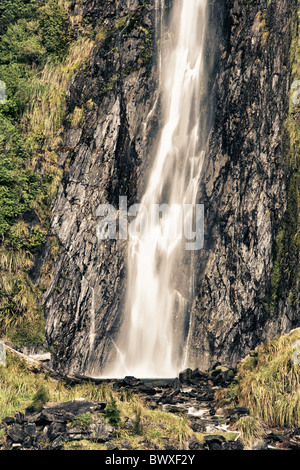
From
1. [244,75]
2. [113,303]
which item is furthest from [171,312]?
[244,75]

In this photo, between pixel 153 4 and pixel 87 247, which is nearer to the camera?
pixel 87 247

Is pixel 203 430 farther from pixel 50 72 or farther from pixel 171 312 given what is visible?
pixel 50 72

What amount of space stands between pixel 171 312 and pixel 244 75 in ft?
39.5

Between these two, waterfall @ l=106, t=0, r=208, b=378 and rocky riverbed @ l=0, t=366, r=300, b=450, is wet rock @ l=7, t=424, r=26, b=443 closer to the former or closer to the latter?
rocky riverbed @ l=0, t=366, r=300, b=450

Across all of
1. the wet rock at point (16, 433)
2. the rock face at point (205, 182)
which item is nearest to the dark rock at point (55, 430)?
the wet rock at point (16, 433)

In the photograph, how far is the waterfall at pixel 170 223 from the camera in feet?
94.0

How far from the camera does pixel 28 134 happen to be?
29.1 meters

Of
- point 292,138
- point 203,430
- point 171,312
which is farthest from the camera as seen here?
point 171,312

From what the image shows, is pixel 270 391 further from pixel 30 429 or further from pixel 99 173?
pixel 99 173

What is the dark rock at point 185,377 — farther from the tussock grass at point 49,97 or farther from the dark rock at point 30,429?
the tussock grass at point 49,97

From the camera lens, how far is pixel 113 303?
2878 centimetres

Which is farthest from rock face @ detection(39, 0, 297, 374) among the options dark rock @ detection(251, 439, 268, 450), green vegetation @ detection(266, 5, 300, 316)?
dark rock @ detection(251, 439, 268, 450)
